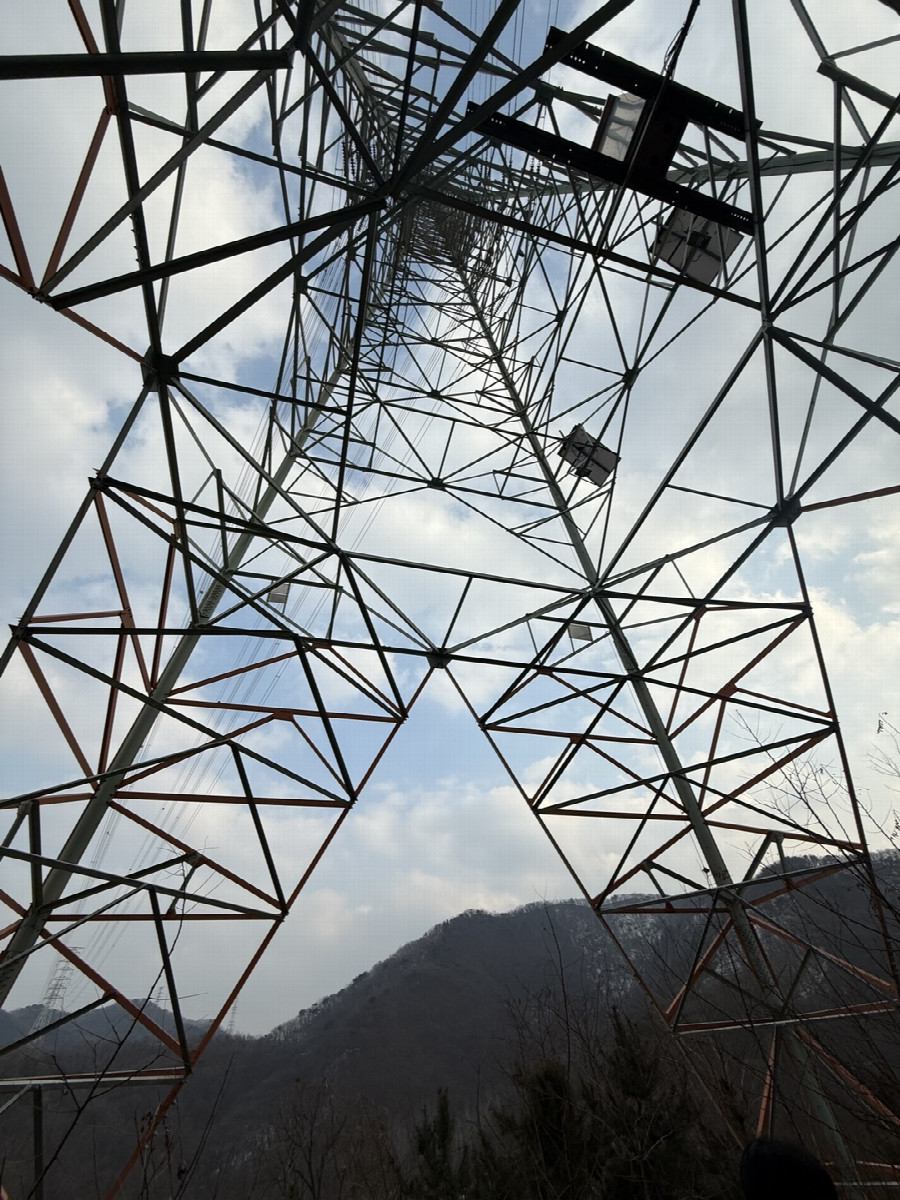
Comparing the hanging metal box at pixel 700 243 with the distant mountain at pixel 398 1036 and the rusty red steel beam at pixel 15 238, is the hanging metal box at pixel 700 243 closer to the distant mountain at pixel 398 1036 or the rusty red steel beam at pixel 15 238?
the rusty red steel beam at pixel 15 238

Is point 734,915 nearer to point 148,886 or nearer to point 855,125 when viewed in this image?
point 148,886

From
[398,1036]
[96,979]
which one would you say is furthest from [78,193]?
[398,1036]

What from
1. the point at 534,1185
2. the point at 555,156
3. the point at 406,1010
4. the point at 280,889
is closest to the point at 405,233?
the point at 555,156

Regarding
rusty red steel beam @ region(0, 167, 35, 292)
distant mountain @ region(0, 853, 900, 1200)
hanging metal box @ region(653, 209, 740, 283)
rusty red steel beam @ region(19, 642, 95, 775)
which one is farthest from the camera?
distant mountain @ region(0, 853, 900, 1200)

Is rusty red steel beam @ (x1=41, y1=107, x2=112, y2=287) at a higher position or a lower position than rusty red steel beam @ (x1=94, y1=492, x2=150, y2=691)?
higher

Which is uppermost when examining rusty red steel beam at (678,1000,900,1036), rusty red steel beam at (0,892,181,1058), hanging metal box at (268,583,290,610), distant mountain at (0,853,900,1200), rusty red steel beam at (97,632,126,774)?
hanging metal box at (268,583,290,610)

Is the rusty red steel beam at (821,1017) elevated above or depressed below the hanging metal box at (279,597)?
below

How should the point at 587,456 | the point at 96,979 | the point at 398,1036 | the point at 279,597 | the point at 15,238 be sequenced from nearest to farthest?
the point at 15,238
the point at 96,979
the point at 279,597
the point at 587,456
the point at 398,1036

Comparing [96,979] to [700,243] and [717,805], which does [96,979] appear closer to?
[717,805]

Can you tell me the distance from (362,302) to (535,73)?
1.87m

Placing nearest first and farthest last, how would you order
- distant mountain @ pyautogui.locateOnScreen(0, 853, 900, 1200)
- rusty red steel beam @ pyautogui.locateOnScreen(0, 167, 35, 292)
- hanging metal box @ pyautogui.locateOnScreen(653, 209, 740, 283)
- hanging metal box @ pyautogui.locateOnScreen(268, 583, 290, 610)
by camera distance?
rusty red steel beam @ pyautogui.locateOnScreen(0, 167, 35, 292), hanging metal box @ pyautogui.locateOnScreen(653, 209, 740, 283), hanging metal box @ pyautogui.locateOnScreen(268, 583, 290, 610), distant mountain @ pyautogui.locateOnScreen(0, 853, 900, 1200)

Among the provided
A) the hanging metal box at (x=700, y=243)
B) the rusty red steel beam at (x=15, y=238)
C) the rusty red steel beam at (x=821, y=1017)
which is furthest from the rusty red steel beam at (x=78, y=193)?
the rusty red steel beam at (x=821, y=1017)

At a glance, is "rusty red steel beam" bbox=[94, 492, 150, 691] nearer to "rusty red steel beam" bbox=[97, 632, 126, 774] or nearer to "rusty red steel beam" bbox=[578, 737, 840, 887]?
"rusty red steel beam" bbox=[97, 632, 126, 774]

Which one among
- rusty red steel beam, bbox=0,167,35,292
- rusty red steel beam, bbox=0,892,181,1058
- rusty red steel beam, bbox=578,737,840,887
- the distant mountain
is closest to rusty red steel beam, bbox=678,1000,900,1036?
rusty red steel beam, bbox=578,737,840,887
